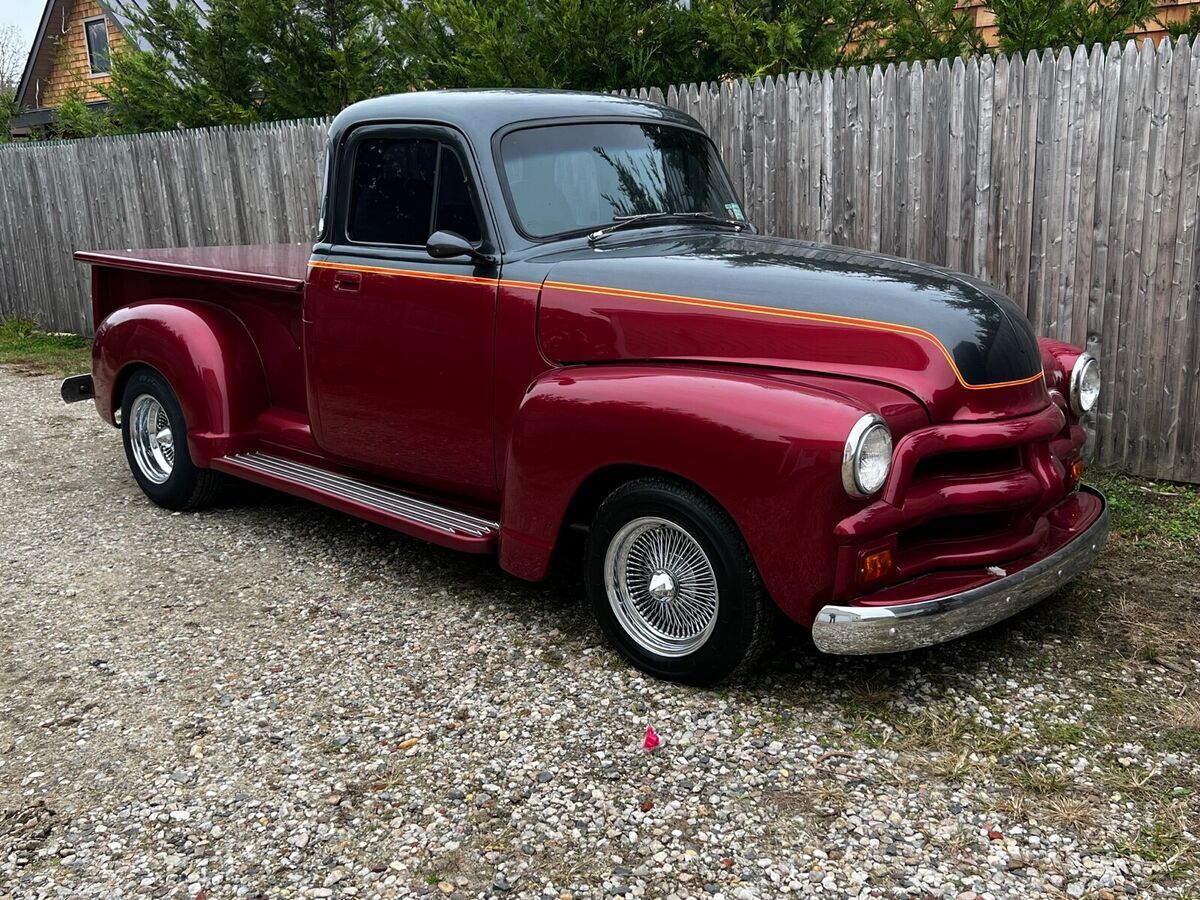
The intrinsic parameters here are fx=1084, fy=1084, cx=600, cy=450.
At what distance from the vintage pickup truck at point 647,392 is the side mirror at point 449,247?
0.04 ft

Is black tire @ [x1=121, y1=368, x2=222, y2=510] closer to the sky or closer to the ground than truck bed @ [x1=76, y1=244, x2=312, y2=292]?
closer to the ground

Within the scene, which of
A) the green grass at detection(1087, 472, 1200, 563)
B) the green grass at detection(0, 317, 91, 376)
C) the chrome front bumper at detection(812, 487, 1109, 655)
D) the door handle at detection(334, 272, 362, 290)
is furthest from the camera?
the green grass at detection(0, 317, 91, 376)

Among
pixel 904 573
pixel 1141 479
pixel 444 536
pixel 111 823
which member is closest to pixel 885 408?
pixel 904 573

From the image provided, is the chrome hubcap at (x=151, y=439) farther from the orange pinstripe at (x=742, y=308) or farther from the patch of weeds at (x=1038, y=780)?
the patch of weeds at (x=1038, y=780)

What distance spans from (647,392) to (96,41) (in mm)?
25270

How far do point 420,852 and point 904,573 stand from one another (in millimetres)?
1710

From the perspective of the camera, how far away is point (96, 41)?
79.9 feet

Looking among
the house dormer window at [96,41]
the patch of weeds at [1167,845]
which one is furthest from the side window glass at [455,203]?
the house dormer window at [96,41]

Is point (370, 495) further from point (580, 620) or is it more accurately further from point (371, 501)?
point (580, 620)

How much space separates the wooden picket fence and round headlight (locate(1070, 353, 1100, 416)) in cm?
179

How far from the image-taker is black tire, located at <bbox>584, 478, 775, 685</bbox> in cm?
357

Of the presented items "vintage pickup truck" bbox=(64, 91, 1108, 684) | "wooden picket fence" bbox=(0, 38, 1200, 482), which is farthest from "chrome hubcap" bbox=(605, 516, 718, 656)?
"wooden picket fence" bbox=(0, 38, 1200, 482)

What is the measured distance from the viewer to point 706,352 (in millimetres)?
3814

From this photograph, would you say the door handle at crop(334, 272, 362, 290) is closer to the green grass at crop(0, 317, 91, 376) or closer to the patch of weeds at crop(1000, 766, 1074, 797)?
the patch of weeds at crop(1000, 766, 1074, 797)
